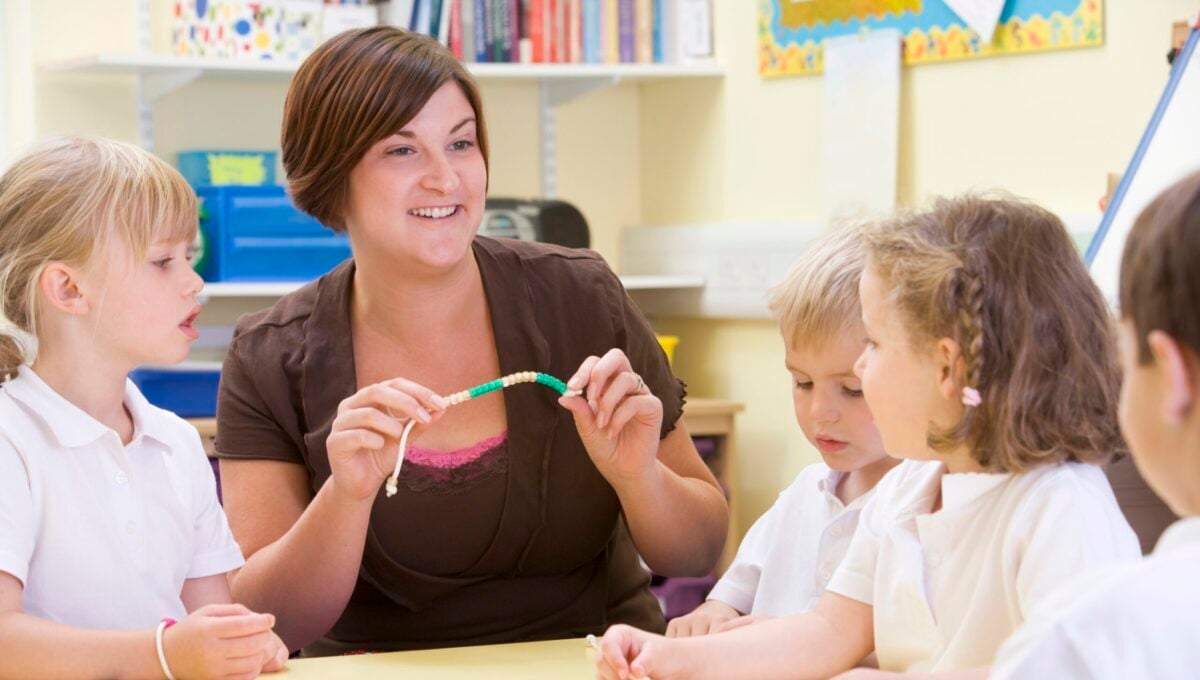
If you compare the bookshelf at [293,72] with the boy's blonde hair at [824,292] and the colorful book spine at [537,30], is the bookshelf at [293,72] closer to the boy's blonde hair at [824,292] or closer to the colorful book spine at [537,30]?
the colorful book spine at [537,30]

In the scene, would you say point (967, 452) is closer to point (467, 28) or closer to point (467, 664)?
point (467, 664)

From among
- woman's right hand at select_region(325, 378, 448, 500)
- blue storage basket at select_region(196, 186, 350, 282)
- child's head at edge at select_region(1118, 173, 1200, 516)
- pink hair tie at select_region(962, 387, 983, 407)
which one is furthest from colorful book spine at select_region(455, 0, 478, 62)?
child's head at edge at select_region(1118, 173, 1200, 516)

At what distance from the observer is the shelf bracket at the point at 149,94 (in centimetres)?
326

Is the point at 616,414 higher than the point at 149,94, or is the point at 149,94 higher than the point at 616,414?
the point at 149,94

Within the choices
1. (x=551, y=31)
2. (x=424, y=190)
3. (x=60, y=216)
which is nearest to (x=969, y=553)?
(x=424, y=190)

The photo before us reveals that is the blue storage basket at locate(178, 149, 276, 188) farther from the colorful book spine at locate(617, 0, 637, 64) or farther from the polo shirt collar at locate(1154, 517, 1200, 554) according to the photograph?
the polo shirt collar at locate(1154, 517, 1200, 554)

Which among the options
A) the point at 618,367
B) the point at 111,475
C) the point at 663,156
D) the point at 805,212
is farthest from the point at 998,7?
the point at 111,475

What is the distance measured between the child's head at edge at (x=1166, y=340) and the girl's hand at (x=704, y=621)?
2.82ft

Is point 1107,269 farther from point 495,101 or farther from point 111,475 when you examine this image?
point 495,101

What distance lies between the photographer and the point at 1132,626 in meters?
0.79

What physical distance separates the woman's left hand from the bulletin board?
142 centimetres

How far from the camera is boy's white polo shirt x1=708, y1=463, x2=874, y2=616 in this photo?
1645mm

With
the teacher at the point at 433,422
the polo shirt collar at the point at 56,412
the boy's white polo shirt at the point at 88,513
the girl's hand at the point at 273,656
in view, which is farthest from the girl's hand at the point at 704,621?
the polo shirt collar at the point at 56,412

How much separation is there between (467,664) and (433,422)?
14.3 inches
